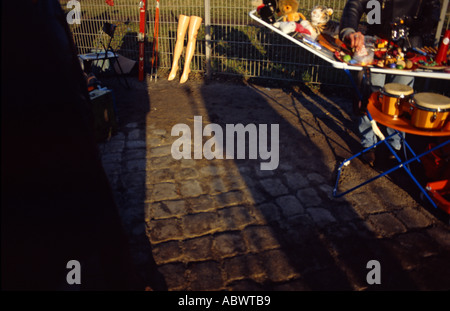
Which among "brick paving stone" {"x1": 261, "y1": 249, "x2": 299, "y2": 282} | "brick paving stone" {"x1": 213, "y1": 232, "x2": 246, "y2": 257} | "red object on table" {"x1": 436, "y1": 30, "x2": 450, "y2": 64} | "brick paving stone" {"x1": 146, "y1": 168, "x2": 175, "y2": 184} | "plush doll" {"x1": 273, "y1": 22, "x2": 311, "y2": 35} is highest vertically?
"plush doll" {"x1": 273, "y1": 22, "x2": 311, "y2": 35}

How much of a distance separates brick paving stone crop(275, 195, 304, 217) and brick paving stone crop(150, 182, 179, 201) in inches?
47.1

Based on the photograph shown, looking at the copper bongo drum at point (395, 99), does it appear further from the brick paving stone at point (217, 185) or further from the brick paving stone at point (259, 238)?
the brick paving stone at point (217, 185)

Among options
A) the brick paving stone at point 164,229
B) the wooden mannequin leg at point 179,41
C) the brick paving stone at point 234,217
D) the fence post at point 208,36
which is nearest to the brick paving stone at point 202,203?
the brick paving stone at point 234,217

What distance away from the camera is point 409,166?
15.7ft

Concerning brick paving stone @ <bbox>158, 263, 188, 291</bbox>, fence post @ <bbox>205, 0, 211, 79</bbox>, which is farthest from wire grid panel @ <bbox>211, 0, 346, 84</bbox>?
brick paving stone @ <bbox>158, 263, 188, 291</bbox>

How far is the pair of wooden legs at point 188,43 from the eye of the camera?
794cm

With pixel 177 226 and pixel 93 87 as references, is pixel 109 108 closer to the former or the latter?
pixel 93 87

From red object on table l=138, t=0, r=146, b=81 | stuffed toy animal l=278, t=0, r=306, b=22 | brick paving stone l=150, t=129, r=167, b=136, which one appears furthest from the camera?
red object on table l=138, t=0, r=146, b=81

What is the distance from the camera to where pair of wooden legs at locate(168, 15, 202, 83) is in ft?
26.1

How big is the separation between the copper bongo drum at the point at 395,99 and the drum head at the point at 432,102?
165mm

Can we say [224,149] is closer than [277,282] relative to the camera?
No

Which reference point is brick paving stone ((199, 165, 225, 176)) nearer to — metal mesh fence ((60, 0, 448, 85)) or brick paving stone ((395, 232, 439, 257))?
brick paving stone ((395, 232, 439, 257))
